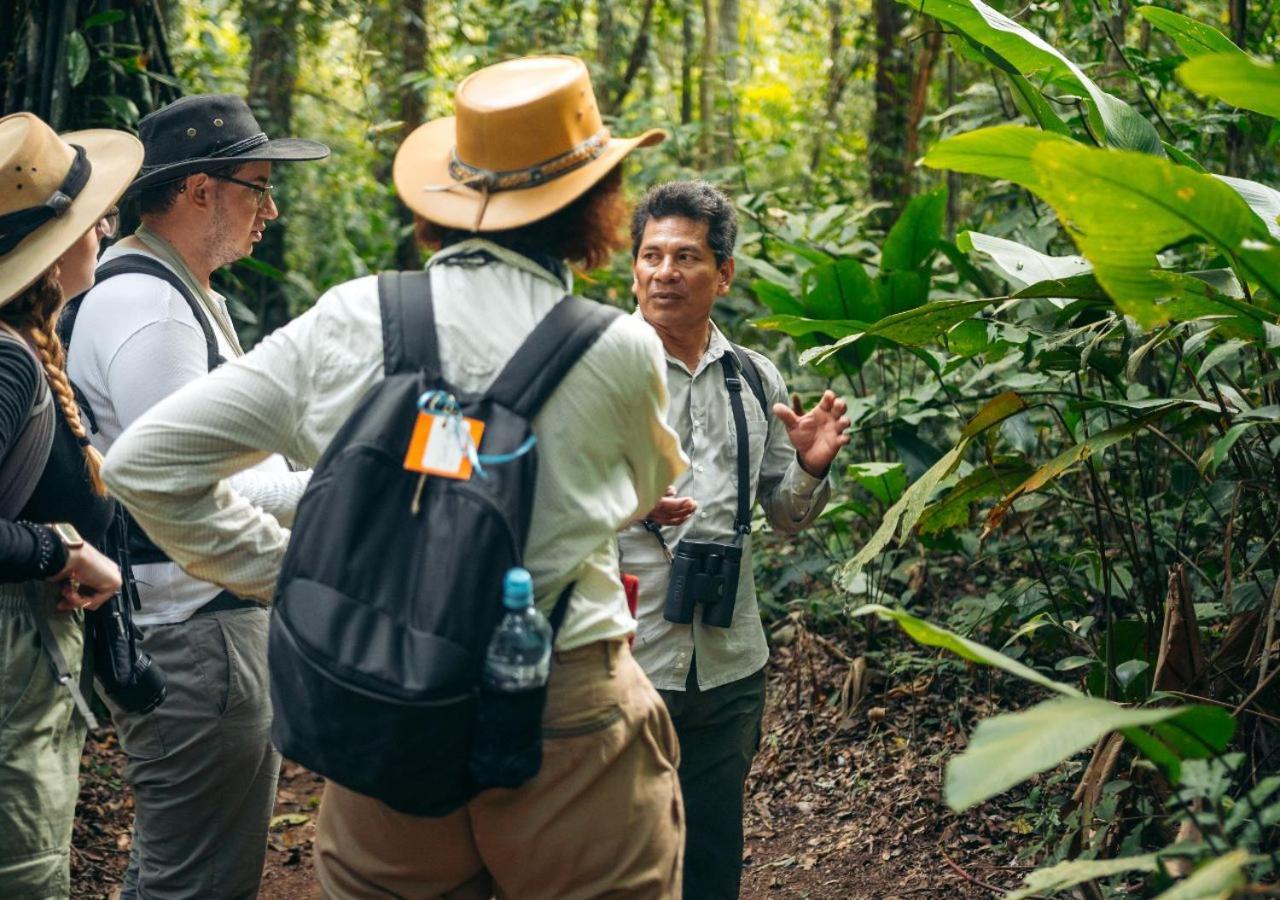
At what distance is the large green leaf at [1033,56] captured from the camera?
2.91 metres

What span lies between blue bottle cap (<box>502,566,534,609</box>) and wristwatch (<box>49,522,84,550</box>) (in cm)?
106

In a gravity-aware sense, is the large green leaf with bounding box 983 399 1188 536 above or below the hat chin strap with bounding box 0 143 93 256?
below

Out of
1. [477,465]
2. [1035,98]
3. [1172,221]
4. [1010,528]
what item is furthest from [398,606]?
[1010,528]

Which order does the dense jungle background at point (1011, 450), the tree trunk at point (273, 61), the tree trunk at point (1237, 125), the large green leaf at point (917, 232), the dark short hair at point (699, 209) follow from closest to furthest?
the dense jungle background at point (1011, 450), the dark short hair at point (699, 209), the tree trunk at point (1237, 125), the large green leaf at point (917, 232), the tree trunk at point (273, 61)

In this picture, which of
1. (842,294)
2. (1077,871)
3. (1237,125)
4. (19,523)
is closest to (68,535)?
(19,523)

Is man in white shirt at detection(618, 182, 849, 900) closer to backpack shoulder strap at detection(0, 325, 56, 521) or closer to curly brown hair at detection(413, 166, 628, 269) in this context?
curly brown hair at detection(413, 166, 628, 269)

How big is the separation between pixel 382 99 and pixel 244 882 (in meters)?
8.54

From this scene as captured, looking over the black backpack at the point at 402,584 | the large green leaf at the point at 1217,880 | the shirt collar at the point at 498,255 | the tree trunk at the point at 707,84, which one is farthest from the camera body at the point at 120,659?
the tree trunk at the point at 707,84

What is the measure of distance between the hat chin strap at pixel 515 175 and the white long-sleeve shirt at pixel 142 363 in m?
0.89

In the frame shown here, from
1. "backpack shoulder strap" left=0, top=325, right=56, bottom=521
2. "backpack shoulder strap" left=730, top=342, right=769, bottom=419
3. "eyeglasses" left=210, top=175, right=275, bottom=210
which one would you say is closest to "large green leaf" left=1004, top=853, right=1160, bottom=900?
"backpack shoulder strap" left=730, top=342, right=769, bottom=419

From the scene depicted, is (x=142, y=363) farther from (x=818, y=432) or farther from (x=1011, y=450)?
(x=1011, y=450)

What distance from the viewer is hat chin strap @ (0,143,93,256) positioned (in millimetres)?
2559

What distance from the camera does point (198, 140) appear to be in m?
3.13

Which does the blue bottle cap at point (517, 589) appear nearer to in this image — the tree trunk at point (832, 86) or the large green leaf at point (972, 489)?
the large green leaf at point (972, 489)
